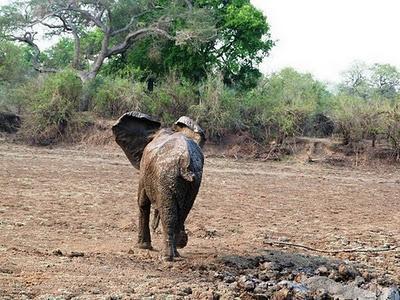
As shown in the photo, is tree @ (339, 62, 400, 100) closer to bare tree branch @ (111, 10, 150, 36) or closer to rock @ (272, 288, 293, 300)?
bare tree branch @ (111, 10, 150, 36)

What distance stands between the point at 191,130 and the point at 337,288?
2.67 m

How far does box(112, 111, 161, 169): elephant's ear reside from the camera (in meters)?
8.99

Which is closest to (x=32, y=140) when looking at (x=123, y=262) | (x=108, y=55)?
(x=108, y=55)

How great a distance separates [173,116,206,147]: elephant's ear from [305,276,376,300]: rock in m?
2.16

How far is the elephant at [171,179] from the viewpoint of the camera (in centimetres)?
760

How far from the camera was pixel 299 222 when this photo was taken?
1274 centimetres

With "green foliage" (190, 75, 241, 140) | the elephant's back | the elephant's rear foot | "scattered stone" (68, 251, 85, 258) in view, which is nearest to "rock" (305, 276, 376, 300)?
the elephant's back

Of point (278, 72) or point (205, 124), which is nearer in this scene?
point (205, 124)

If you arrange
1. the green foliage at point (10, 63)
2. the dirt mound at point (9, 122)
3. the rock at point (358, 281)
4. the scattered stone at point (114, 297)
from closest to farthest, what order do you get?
1. the scattered stone at point (114, 297)
2. the rock at point (358, 281)
3. the dirt mound at point (9, 122)
4. the green foliage at point (10, 63)

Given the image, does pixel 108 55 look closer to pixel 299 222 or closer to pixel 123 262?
pixel 299 222

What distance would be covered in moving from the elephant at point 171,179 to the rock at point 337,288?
1634mm

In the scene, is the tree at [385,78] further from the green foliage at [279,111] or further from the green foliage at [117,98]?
the green foliage at [117,98]

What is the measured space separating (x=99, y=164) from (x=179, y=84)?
1098cm

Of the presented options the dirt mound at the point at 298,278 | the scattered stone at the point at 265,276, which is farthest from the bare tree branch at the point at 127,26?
the scattered stone at the point at 265,276
